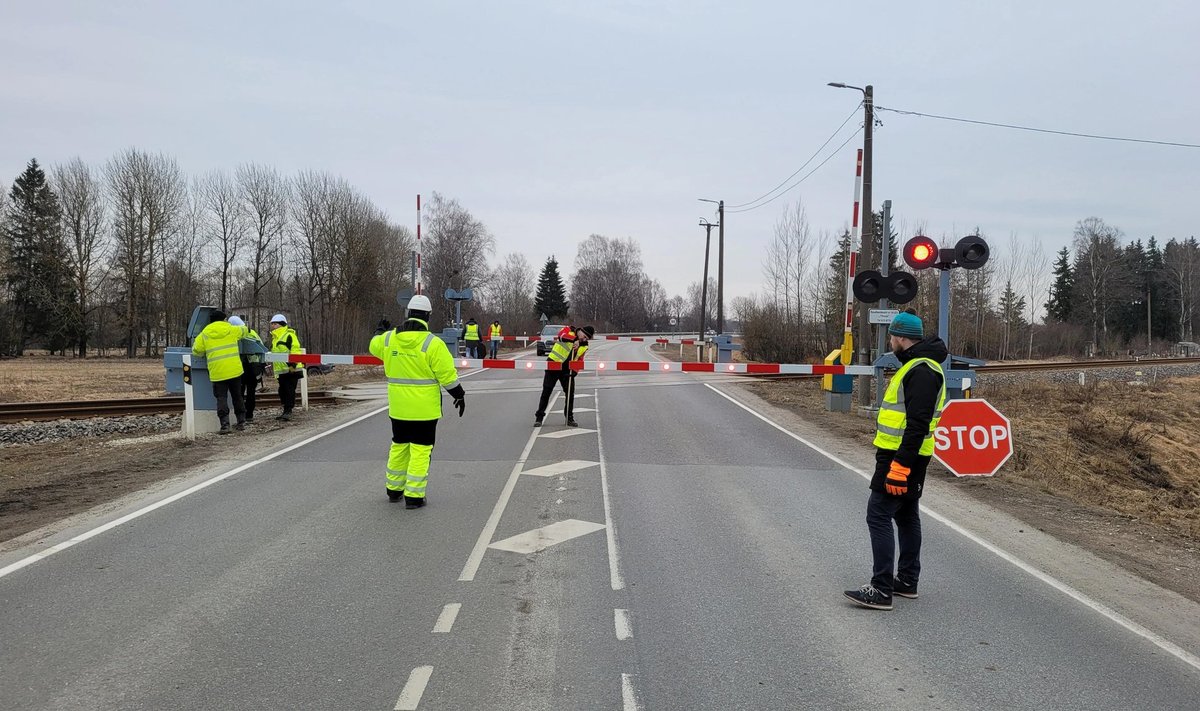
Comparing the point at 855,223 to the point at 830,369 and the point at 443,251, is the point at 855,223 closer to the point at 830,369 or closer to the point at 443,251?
the point at 830,369

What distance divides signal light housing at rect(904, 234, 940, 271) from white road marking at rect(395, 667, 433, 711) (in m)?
9.63

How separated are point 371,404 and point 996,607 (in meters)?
14.5

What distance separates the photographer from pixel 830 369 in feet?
48.2

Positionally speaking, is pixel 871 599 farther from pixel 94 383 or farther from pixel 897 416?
pixel 94 383

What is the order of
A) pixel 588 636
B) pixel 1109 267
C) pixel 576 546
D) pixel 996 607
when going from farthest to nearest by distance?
pixel 1109 267
pixel 576 546
pixel 996 607
pixel 588 636

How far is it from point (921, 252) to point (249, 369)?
11.2m

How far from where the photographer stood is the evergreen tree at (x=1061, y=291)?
3322 inches

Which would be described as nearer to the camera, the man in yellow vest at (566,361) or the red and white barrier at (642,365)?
the red and white barrier at (642,365)

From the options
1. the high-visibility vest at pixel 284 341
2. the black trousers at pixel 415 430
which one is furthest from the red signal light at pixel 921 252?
the high-visibility vest at pixel 284 341

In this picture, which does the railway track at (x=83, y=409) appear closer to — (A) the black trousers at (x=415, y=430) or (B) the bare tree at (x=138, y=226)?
(A) the black trousers at (x=415, y=430)

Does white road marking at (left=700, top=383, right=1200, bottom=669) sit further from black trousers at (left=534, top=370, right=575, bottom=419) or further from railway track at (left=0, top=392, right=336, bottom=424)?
railway track at (left=0, top=392, right=336, bottom=424)

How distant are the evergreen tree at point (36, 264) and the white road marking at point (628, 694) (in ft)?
176

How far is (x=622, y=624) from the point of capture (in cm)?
474

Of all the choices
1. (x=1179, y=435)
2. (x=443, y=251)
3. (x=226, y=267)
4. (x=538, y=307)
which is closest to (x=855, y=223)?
(x=1179, y=435)
